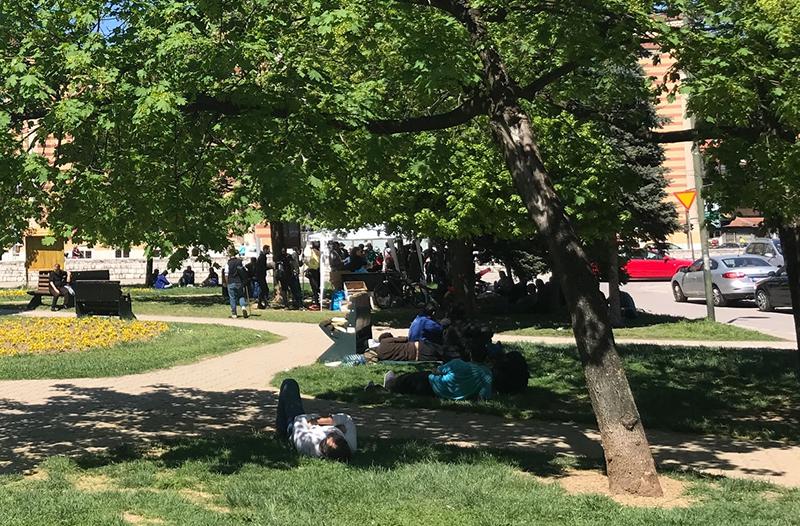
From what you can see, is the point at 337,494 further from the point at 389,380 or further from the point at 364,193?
the point at 389,380

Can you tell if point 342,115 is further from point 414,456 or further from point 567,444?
point 567,444

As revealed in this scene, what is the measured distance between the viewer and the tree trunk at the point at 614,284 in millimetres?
20234

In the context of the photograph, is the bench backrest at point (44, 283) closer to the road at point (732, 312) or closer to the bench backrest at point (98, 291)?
the bench backrest at point (98, 291)

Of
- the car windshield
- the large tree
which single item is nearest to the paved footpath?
the large tree

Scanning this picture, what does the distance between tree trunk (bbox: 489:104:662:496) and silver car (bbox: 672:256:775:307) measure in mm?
20324

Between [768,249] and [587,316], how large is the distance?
28.9m

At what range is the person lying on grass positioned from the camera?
1040cm

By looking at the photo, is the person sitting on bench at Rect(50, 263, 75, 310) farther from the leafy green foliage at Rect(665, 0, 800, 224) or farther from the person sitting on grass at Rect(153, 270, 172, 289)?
the leafy green foliage at Rect(665, 0, 800, 224)

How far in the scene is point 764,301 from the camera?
23.5 metres

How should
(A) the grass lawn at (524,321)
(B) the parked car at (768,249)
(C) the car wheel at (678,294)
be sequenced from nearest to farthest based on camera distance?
(A) the grass lawn at (524,321), (C) the car wheel at (678,294), (B) the parked car at (768,249)

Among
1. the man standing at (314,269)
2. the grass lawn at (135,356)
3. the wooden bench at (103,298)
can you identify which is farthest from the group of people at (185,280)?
the grass lawn at (135,356)

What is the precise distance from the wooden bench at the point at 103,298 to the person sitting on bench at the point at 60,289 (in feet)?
13.5

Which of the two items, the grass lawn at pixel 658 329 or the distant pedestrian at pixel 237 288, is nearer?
the grass lawn at pixel 658 329

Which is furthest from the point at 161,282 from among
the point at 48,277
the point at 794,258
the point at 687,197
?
the point at 794,258
